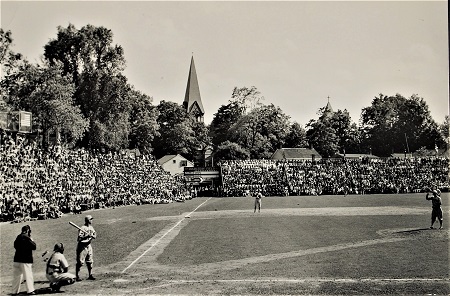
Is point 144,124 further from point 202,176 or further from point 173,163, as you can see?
point 202,176

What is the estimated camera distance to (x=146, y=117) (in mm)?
73750

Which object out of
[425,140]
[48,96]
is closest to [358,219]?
[48,96]

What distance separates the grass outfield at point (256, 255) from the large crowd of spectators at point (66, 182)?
6.69 feet

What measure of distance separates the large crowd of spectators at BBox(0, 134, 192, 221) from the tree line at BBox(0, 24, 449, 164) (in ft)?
14.2

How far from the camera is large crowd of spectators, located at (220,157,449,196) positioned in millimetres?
60594

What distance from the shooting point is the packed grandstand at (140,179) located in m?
30.1

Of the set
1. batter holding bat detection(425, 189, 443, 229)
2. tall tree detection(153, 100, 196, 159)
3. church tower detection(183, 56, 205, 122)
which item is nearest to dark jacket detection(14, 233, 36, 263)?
batter holding bat detection(425, 189, 443, 229)

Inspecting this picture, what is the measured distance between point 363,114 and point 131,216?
98.0 metres

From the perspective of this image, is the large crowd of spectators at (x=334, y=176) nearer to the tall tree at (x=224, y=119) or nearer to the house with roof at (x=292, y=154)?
the tall tree at (x=224, y=119)

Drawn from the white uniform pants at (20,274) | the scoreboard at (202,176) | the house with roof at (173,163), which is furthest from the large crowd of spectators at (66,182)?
the house with roof at (173,163)

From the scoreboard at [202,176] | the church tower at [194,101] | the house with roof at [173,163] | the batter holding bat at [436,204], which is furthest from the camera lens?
the church tower at [194,101]

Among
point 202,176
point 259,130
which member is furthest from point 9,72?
point 259,130

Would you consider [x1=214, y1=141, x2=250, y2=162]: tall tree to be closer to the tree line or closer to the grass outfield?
the tree line

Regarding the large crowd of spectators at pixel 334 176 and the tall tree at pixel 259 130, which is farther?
the tall tree at pixel 259 130
